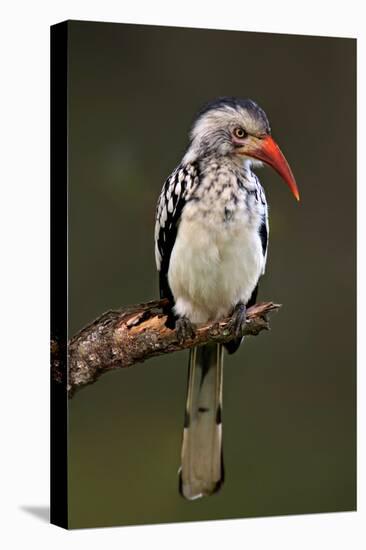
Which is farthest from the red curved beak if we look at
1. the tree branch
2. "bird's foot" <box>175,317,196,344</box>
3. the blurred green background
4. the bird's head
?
"bird's foot" <box>175,317,196,344</box>

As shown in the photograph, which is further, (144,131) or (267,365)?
(267,365)

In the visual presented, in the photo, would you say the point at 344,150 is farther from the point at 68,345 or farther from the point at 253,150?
the point at 68,345

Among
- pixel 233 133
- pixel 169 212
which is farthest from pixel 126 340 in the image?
pixel 233 133

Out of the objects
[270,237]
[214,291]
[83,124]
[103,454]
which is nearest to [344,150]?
[270,237]

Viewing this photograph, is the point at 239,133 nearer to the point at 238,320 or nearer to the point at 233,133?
the point at 233,133

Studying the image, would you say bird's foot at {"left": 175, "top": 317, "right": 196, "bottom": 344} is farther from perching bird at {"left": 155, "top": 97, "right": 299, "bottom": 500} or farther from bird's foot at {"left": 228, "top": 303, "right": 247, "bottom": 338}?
bird's foot at {"left": 228, "top": 303, "right": 247, "bottom": 338}
